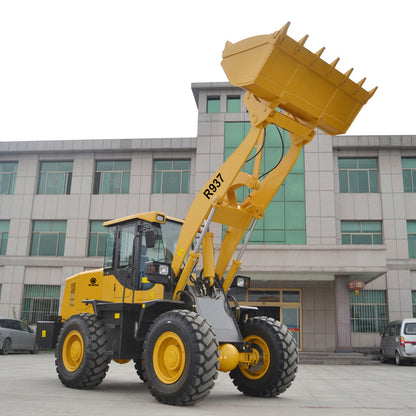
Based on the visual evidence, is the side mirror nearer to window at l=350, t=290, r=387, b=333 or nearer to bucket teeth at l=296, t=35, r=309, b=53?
bucket teeth at l=296, t=35, r=309, b=53

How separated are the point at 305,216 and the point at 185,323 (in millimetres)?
17413

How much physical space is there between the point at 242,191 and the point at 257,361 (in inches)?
620

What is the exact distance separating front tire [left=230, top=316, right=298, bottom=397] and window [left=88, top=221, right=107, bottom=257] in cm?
1824

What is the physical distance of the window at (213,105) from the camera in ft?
81.8

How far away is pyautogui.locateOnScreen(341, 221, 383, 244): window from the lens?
2428cm

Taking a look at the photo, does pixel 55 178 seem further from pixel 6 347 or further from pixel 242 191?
pixel 6 347

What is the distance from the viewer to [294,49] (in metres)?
6.81

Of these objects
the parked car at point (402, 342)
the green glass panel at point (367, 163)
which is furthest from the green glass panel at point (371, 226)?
the parked car at point (402, 342)

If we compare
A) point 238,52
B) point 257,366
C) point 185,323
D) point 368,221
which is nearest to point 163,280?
point 185,323

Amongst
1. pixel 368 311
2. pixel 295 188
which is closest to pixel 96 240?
pixel 295 188

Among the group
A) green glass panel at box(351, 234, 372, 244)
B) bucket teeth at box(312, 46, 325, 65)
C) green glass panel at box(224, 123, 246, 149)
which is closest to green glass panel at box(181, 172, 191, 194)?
green glass panel at box(224, 123, 246, 149)

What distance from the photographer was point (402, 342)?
17656 millimetres

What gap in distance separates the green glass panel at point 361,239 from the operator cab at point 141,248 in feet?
57.3

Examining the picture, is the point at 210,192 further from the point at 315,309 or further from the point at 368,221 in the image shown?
the point at 368,221
